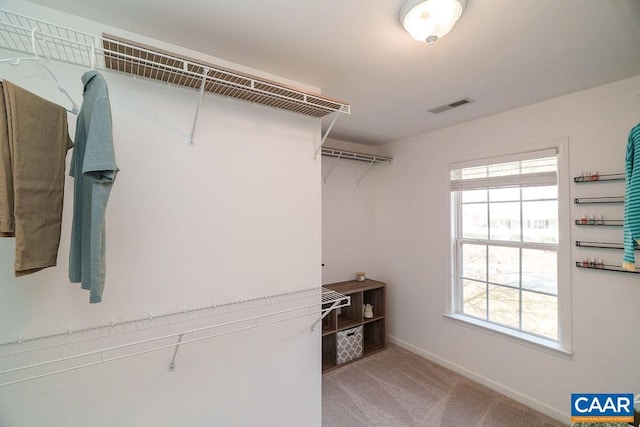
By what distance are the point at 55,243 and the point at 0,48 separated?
0.85m

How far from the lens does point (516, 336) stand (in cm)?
228

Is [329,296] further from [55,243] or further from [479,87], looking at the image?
[479,87]

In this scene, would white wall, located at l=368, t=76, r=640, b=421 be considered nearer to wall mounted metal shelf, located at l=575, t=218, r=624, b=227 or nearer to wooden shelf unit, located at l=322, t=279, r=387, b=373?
wall mounted metal shelf, located at l=575, t=218, r=624, b=227

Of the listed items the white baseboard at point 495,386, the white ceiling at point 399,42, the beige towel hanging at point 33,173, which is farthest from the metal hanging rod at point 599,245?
the beige towel hanging at point 33,173

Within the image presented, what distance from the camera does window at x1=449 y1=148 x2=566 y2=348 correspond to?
7.20 feet

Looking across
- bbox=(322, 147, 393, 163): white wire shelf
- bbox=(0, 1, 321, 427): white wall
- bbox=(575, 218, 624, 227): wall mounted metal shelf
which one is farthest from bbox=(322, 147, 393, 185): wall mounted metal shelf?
bbox=(575, 218, 624, 227): wall mounted metal shelf

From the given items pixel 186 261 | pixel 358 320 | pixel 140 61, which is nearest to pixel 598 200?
pixel 358 320

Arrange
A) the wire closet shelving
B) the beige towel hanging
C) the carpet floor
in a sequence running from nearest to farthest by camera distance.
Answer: the beige towel hanging < the wire closet shelving < the carpet floor

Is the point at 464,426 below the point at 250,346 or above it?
below

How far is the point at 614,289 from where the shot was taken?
183 cm

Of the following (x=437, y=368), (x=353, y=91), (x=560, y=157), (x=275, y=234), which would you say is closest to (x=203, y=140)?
(x=275, y=234)

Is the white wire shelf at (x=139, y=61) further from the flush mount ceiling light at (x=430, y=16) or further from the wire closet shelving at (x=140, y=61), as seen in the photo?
the flush mount ceiling light at (x=430, y=16)

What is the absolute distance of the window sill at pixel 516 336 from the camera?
81.0 inches

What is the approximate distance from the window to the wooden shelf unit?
0.83 m
